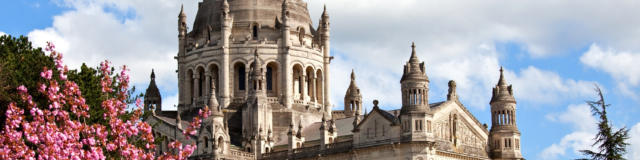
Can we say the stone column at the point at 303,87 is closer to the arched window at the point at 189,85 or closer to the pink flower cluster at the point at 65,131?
the arched window at the point at 189,85

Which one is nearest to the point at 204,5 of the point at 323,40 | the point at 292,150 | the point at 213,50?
the point at 213,50

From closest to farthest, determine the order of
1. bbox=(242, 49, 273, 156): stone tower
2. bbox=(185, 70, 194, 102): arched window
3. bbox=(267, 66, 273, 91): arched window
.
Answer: bbox=(242, 49, 273, 156): stone tower
bbox=(267, 66, 273, 91): arched window
bbox=(185, 70, 194, 102): arched window

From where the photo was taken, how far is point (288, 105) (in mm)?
82188

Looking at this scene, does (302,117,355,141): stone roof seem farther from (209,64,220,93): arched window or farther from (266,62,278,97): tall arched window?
(209,64,220,93): arched window

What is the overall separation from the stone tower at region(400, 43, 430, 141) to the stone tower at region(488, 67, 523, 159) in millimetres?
8708

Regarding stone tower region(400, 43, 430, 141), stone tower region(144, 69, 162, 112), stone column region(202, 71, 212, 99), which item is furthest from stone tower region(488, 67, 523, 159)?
stone tower region(144, 69, 162, 112)

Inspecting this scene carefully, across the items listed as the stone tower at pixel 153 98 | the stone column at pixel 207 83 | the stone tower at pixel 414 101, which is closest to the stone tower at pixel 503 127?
the stone tower at pixel 414 101

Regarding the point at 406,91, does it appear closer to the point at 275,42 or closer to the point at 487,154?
the point at 487,154

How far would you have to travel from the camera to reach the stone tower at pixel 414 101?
208 feet

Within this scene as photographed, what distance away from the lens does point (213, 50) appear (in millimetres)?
84688

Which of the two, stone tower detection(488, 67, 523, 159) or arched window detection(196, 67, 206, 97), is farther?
arched window detection(196, 67, 206, 97)

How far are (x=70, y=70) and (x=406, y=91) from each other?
23.9 meters

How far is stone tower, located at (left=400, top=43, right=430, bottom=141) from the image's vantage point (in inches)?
2495

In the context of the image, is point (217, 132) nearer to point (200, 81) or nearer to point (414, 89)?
point (200, 81)
